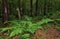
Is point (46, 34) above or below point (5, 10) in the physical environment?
below

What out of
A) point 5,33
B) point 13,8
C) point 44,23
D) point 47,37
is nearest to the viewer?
point 47,37

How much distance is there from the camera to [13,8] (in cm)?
1537

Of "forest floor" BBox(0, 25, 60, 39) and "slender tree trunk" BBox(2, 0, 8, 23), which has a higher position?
"slender tree trunk" BBox(2, 0, 8, 23)

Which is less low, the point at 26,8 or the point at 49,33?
the point at 26,8

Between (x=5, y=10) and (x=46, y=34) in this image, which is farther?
(x=5, y=10)

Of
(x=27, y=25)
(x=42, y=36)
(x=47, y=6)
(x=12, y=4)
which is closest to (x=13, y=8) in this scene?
(x=12, y=4)

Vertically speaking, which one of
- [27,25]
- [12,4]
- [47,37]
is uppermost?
[12,4]

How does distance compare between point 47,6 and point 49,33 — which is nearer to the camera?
point 49,33

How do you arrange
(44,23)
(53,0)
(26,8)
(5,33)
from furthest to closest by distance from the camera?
(53,0), (26,8), (44,23), (5,33)

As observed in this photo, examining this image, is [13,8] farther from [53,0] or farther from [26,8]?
[53,0]

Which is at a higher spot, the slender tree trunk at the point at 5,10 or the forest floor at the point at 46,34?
the slender tree trunk at the point at 5,10

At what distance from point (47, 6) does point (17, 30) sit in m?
10.6

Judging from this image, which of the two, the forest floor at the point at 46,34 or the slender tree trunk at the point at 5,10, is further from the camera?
the slender tree trunk at the point at 5,10

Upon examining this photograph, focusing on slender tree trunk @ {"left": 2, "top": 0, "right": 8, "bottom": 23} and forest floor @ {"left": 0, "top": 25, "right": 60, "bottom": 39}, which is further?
slender tree trunk @ {"left": 2, "top": 0, "right": 8, "bottom": 23}
